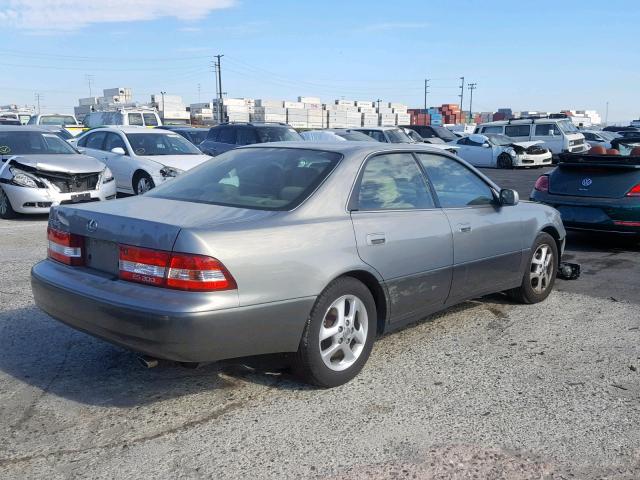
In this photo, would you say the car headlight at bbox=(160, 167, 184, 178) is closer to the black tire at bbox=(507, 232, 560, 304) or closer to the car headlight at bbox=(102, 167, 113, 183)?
the car headlight at bbox=(102, 167, 113, 183)

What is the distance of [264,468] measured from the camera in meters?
2.96

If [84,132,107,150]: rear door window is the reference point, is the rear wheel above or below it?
below

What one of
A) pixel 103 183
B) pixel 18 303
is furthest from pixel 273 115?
pixel 18 303

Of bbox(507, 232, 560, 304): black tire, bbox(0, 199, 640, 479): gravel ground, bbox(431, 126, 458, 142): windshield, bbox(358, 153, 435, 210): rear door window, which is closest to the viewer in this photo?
bbox(0, 199, 640, 479): gravel ground

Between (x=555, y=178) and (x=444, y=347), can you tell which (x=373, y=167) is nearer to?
(x=444, y=347)

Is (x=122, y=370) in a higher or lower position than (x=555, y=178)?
lower

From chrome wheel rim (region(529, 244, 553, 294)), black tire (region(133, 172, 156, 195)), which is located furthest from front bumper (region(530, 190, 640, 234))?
black tire (region(133, 172, 156, 195))

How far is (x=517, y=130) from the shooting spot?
2861cm

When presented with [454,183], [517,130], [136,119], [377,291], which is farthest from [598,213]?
[517,130]

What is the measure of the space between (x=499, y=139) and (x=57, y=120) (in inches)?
731

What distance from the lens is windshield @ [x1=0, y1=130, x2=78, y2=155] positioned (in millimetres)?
11086

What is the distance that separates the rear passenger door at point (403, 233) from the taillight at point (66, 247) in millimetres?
1640

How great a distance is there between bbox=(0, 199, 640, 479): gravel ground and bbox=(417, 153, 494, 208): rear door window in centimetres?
100

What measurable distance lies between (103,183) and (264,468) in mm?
8758
